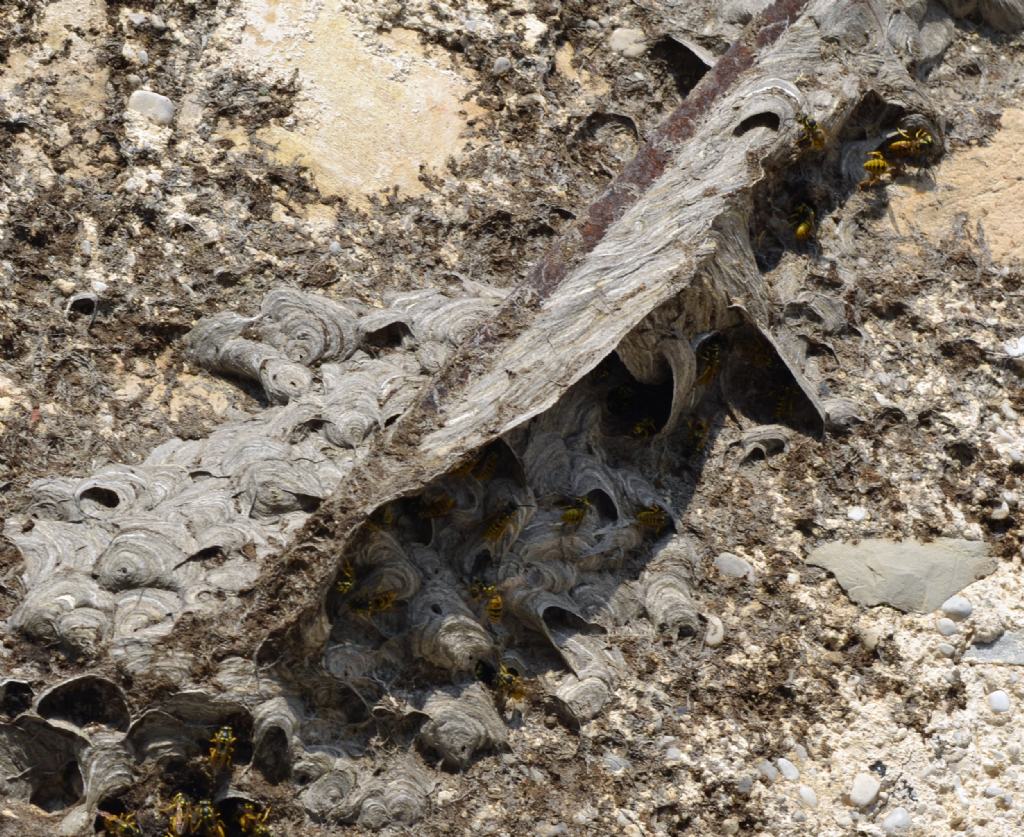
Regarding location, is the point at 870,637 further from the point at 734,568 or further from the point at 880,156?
the point at 880,156

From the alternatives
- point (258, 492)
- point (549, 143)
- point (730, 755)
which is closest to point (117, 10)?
point (549, 143)

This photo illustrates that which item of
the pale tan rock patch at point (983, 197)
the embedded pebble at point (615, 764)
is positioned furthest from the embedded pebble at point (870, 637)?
the pale tan rock patch at point (983, 197)

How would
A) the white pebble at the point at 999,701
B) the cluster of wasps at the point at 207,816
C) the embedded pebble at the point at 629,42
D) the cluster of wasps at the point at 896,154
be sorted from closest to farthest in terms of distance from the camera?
the cluster of wasps at the point at 207,816 < the white pebble at the point at 999,701 < the cluster of wasps at the point at 896,154 < the embedded pebble at the point at 629,42

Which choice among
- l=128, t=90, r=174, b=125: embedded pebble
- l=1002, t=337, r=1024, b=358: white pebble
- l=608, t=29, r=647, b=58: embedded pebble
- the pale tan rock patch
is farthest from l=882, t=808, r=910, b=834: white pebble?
l=128, t=90, r=174, b=125: embedded pebble

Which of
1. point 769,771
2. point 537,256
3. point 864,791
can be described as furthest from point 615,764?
point 537,256

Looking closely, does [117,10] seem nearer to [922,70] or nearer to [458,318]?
[458,318]

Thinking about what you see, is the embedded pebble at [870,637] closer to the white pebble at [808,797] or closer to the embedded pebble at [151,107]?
the white pebble at [808,797]
